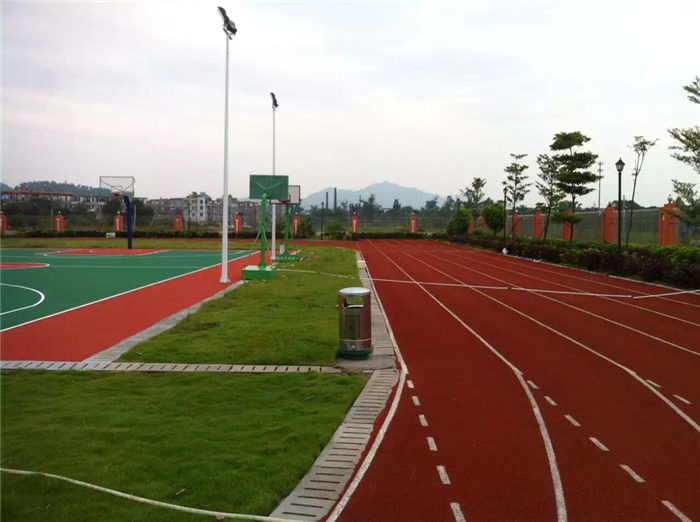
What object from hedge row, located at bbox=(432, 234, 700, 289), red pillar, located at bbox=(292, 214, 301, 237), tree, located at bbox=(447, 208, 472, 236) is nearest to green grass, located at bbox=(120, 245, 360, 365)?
hedge row, located at bbox=(432, 234, 700, 289)

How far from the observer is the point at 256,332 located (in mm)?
10797

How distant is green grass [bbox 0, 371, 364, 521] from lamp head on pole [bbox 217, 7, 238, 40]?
44.1ft

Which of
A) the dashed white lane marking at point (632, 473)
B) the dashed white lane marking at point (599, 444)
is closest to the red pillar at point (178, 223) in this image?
the dashed white lane marking at point (599, 444)

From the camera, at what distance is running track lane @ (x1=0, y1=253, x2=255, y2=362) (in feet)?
31.2

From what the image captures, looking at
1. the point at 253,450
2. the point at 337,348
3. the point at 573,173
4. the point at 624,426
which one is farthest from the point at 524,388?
the point at 573,173

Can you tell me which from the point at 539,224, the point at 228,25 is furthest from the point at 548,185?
the point at 228,25

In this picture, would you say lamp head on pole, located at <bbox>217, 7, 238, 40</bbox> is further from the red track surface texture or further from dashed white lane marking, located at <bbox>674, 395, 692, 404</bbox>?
dashed white lane marking, located at <bbox>674, 395, 692, 404</bbox>

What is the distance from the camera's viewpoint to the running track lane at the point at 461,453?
4488 mm

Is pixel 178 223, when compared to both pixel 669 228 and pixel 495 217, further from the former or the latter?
pixel 669 228

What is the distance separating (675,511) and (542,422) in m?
1.99

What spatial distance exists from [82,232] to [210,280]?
44267 millimetres

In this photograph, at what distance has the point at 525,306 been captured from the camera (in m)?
15.4

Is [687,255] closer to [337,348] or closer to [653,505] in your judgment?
[337,348]

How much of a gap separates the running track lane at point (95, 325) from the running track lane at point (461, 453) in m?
5.19
